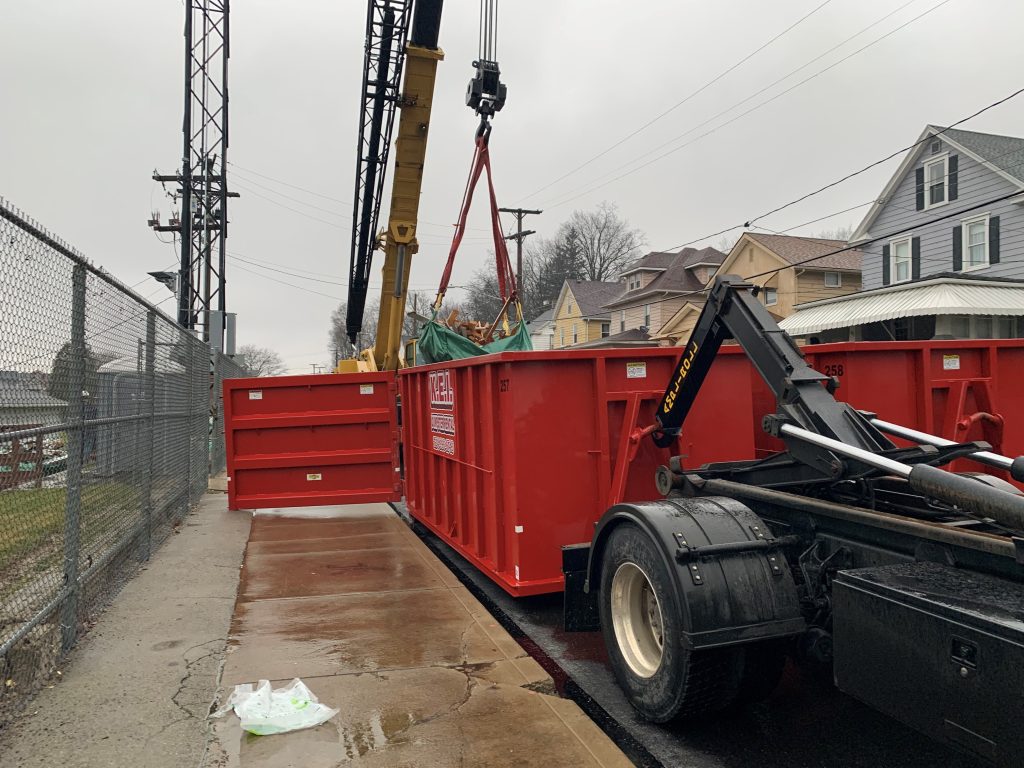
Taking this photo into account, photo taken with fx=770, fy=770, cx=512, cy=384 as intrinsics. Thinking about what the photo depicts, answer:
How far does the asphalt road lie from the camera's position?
351 cm

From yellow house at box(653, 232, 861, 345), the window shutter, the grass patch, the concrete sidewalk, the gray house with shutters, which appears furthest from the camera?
yellow house at box(653, 232, 861, 345)

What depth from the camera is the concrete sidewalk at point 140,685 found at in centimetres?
350

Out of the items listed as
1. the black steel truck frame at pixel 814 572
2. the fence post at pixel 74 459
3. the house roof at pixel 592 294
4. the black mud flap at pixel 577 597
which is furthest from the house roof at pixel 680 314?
the fence post at pixel 74 459

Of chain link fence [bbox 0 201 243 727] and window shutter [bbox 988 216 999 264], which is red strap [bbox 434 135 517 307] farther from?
window shutter [bbox 988 216 999 264]

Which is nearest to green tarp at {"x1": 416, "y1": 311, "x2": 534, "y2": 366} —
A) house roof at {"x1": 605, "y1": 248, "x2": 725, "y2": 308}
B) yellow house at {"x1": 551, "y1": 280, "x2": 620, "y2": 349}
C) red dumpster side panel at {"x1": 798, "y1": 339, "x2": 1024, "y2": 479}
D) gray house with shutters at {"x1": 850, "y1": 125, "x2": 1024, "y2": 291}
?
red dumpster side panel at {"x1": 798, "y1": 339, "x2": 1024, "y2": 479}

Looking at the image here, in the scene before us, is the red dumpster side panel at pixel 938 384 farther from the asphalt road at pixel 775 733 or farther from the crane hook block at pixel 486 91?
the crane hook block at pixel 486 91

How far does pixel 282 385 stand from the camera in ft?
33.4

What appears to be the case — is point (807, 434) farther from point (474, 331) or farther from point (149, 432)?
point (474, 331)

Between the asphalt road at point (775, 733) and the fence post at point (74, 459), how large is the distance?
9.55ft

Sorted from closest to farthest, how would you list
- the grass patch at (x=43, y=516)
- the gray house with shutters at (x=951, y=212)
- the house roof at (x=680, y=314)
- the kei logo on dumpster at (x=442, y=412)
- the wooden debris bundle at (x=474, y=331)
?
the grass patch at (x=43, y=516), the kei logo on dumpster at (x=442, y=412), the wooden debris bundle at (x=474, y=331), the gray house with shutters at (x=951, y=212), the house roof at (x=680, y=314)

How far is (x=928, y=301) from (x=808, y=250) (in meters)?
16.8

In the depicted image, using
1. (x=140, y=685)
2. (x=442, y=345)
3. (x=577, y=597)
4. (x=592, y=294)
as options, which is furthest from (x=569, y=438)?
(x=592, y=294)

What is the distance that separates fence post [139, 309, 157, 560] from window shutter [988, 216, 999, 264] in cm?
2474

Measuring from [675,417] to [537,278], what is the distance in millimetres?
68342
